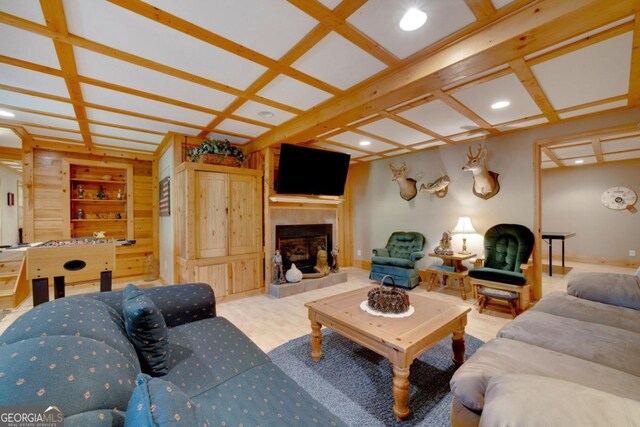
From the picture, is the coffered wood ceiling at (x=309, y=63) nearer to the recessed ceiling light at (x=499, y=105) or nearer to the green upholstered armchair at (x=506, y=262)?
the recessed ceiling light at (x=499, y=105)

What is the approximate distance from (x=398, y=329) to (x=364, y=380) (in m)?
0.52

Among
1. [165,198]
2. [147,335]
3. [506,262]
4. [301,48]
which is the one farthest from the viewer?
[165,198]

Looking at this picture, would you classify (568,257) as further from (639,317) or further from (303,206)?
(303,206)

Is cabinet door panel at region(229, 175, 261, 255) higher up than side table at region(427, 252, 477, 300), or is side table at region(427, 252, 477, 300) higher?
cabinet door panel at region(229, 175, 261, 255)

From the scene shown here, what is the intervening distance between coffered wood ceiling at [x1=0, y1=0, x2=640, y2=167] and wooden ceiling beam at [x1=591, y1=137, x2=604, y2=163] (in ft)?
5.49

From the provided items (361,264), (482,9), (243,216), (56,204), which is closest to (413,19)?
(482,9)

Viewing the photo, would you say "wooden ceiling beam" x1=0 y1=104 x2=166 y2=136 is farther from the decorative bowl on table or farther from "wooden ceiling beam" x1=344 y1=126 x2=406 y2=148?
the decorative bowl on table

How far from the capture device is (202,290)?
2.05 m

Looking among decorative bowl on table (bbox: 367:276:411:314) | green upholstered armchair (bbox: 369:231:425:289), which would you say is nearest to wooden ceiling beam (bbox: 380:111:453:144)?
green upholstered armchair (bbox: 369:231:425:289)

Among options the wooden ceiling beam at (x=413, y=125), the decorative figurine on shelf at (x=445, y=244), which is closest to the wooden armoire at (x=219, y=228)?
the wooden ceiling beam at (x=413, y=125)

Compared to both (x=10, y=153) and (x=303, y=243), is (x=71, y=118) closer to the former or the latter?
(x=10, y=153)

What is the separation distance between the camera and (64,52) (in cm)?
190

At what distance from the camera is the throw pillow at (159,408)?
0.59 metres

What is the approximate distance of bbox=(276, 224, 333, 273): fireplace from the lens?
448 centimetres
